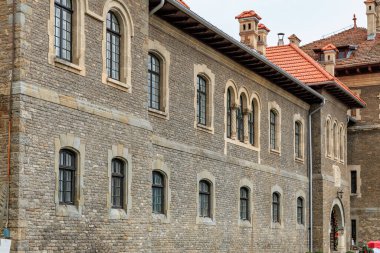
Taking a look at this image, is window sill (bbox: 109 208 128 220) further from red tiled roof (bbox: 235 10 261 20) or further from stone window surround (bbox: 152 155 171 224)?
red tiled roof (bbox: 235 10 261 20)

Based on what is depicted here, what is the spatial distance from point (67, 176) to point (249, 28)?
67.1ft

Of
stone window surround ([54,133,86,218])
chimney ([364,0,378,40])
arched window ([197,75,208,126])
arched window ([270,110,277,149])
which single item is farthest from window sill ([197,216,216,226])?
chimney ([364,0,378,40])

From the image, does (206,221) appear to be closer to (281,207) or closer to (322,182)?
(281,207)

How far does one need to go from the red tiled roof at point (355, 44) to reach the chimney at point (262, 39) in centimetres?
668

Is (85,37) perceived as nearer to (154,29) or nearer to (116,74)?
(116,74)

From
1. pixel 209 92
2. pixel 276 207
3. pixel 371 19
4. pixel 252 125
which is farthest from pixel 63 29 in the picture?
pixel 371 19

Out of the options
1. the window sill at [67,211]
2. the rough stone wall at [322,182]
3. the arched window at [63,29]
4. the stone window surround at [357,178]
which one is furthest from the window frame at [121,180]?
the stone window surround at [357,178]

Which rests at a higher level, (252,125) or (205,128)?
(252,125)

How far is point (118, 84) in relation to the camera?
1783 centimetres

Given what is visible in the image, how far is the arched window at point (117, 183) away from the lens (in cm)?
1775

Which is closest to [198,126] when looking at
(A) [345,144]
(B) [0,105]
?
(B) [0,105]

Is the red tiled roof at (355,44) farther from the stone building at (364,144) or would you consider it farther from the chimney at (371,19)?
the chimney at (371,19)

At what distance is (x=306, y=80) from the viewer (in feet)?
116

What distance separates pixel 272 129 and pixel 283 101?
60.8 inches
